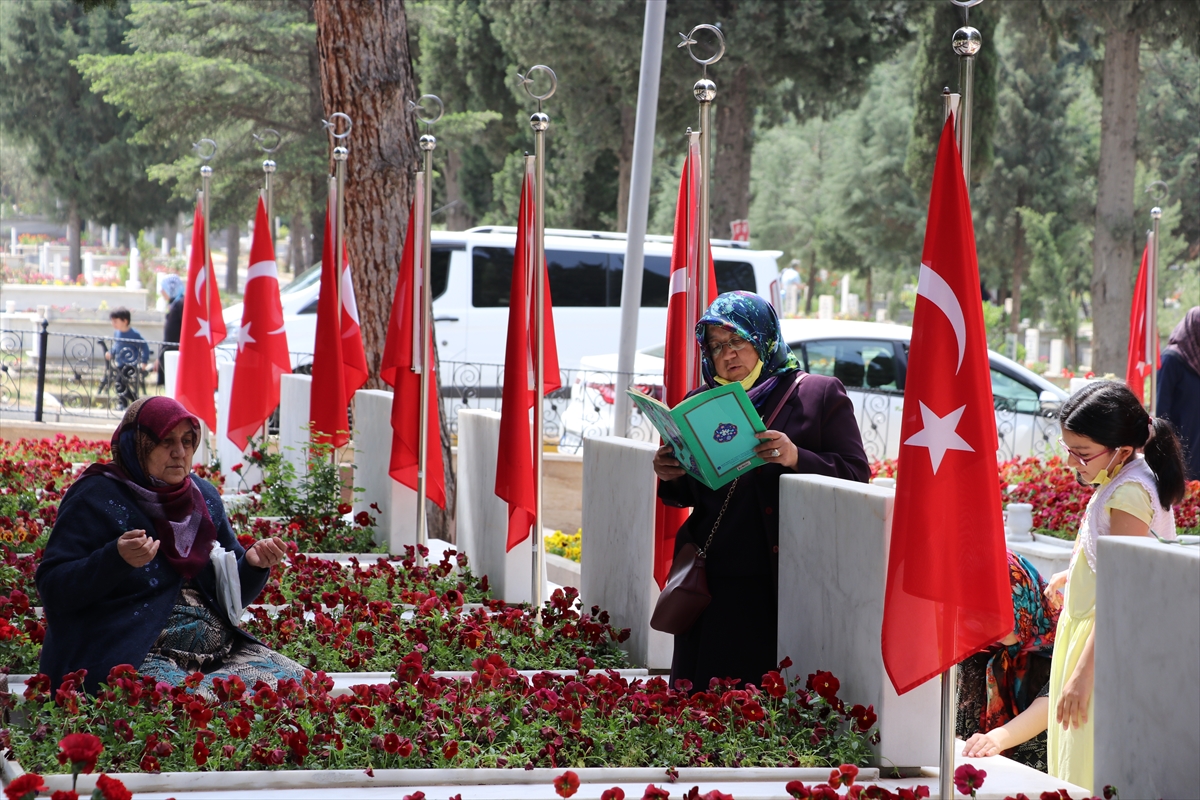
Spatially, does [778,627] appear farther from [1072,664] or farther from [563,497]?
[563,497]

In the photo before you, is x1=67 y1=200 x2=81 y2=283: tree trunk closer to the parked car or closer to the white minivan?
the white minivan

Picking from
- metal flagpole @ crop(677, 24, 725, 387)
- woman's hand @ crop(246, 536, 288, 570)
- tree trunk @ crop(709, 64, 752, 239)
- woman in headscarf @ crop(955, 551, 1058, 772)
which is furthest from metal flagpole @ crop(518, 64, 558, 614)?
tree trunk @ crop(709, 64, 752, 239)

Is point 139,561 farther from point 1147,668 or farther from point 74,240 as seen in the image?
point 74,240

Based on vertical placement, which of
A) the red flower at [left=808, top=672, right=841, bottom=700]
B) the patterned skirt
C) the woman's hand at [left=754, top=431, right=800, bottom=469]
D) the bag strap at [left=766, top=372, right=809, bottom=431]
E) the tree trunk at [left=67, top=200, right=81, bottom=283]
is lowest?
the patterned skirt

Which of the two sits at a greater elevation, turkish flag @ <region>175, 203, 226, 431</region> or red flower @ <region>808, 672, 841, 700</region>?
turkish flag @ <region>175, 203, 226, 431</region>

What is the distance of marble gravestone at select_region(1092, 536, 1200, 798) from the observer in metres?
2.92

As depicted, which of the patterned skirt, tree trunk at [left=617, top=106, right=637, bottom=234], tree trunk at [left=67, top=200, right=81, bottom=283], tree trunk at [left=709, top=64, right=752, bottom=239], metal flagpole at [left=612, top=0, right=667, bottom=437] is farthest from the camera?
tree trunk at [left=67, top=200, right=81, bottom=283]

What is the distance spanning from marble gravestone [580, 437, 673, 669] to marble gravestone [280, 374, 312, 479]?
3.76 metres

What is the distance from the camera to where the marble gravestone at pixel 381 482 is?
771cm

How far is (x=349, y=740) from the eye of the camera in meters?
3.73

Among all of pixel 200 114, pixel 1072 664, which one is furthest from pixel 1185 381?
pixel 200 114

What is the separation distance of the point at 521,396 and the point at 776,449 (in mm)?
2435

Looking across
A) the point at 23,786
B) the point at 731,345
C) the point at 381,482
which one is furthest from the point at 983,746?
the point at 381,482

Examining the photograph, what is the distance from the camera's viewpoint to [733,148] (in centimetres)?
2111
